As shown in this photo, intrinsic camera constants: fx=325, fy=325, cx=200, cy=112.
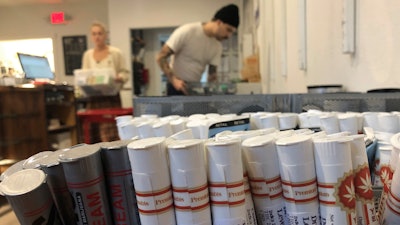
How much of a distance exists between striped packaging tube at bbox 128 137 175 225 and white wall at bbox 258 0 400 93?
835 mm

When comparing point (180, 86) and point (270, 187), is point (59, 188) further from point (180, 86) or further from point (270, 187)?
point (180, 86)

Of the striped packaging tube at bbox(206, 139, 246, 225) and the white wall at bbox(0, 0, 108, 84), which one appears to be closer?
the striped packaging tube at bbox(206, 139, 246, 225)

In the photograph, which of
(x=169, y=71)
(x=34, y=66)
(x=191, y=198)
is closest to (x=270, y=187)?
(x=191, y=198)

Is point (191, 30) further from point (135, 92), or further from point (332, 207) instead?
point (135, 92)

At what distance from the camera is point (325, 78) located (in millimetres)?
1623

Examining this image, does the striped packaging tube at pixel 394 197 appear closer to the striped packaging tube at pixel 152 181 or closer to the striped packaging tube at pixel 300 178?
the striped packaging tube at pixel 300 178

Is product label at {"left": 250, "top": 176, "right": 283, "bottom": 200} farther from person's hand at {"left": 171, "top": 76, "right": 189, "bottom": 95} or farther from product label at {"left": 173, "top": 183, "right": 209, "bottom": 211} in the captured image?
person's hand at {"left": 171, "top": 76, "right": 189, "bottom": 95}

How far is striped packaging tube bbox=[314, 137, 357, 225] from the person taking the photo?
1.52 ft

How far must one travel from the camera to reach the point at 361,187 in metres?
0.49

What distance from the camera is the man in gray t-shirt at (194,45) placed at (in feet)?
7.91

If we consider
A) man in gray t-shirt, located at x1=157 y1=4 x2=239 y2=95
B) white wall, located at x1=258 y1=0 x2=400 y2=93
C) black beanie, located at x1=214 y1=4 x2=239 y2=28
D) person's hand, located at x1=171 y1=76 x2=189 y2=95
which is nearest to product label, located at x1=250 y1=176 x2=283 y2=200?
white wall, located at x1=258 y1=0 x2=400 y2=93

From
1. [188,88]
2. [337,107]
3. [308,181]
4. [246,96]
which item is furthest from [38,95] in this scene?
[308,181]

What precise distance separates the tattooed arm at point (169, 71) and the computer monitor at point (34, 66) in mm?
996

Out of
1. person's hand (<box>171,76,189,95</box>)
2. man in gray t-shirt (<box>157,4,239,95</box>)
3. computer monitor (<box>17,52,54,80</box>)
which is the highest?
man in gray t-shirt (<box>157,4,239,95</box>)
